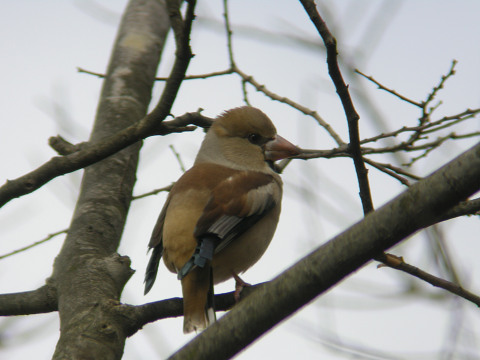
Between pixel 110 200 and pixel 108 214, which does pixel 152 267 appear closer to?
pixel 108 214

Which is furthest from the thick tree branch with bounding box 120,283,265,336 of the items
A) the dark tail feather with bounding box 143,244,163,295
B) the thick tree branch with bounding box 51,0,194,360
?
the dark tail feather with bounding box 143,244,163,295

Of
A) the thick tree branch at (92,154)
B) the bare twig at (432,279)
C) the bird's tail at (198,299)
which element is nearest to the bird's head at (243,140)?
the bird's tail at (198,299)

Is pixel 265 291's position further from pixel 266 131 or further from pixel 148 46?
pixel 148 46

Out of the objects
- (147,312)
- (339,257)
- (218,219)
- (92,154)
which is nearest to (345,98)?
(339,257)

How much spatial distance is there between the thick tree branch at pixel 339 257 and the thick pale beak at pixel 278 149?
260 cm

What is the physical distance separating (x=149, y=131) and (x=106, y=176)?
142cm

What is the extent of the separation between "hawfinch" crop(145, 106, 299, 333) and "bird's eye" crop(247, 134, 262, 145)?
37 millimetres

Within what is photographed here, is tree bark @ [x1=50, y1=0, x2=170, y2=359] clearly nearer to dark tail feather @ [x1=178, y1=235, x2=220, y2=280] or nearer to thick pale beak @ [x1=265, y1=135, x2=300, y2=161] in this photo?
dark tail feather @ [x1=178, y1=235, x2=220, y2=280]

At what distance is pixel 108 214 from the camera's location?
13.3 ft

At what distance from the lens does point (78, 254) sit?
3600 mm

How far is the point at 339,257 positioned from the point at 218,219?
1878 mm

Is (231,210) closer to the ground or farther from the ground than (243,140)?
closer to the ground

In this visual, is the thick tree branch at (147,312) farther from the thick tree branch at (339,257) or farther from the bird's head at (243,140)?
the bird's head at (243,140)

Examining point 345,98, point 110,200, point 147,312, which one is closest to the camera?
point 345,98
